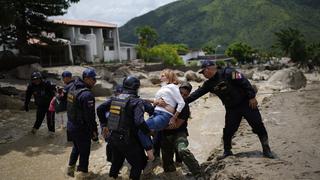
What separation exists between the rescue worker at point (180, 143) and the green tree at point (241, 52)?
263 feet

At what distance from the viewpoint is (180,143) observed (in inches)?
237

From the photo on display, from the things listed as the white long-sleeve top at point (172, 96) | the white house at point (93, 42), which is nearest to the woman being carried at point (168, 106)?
the white long-sleeve top at point (172, 96)

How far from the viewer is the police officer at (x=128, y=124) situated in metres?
5.28

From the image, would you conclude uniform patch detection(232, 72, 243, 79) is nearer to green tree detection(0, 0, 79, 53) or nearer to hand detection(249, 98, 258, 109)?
hand detection(249, 98, 258, 109)

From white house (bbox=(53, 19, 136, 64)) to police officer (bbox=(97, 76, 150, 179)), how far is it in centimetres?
3757

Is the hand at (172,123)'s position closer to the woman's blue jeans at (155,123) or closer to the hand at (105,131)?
the woman's blue jeans at (155,123)

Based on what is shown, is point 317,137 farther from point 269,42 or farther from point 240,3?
point 240,3

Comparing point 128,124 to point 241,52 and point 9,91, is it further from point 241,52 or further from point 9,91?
point 241,52

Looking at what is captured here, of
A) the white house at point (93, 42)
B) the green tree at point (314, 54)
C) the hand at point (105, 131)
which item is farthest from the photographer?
the green tree at point (314, 54)

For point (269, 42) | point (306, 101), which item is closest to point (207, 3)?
point (269, 42)

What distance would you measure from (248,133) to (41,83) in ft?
17.8

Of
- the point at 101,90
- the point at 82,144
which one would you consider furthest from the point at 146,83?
the point at 82,144

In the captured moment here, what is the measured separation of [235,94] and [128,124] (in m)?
1.90

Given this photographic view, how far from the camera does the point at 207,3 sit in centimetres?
19612
